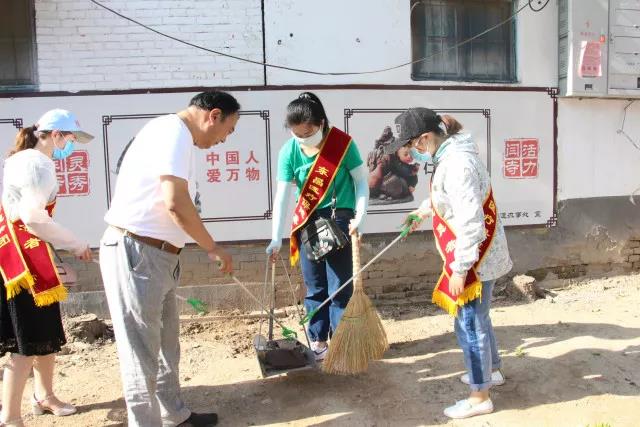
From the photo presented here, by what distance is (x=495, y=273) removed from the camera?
3100mm

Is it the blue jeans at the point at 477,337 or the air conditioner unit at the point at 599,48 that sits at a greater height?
the air conditioner unit at the point at 599,48

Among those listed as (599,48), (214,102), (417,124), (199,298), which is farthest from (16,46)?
(599,48)

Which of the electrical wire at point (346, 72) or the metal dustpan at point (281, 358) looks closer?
the metal dustpan at point (281, 358)

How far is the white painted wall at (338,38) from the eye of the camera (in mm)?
5121

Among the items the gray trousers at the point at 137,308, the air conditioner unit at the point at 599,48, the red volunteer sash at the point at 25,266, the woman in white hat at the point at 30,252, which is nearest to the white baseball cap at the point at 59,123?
the woman in white hat at the point at 30,252

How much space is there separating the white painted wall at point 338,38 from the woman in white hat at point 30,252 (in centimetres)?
244

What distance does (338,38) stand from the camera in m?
5.21

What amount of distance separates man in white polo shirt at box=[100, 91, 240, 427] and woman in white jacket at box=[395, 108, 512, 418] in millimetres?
1110

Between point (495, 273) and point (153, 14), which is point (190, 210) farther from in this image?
point (153, 14)

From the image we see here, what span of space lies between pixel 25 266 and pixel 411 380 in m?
2.48

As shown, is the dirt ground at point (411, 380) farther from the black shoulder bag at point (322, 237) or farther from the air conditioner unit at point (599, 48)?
the air conditioner unit at point (599, 48)

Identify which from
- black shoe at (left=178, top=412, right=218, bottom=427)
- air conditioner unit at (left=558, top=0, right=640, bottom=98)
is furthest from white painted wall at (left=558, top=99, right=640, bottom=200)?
black shoe at (left=178, top=412, right=218, bottom=427)

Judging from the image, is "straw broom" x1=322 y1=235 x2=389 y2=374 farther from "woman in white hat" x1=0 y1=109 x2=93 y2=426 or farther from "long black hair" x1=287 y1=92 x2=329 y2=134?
"woman in white hat" x1=0 y1=109 x2=93 y2=426

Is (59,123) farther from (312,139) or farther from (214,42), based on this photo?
(214,42)
